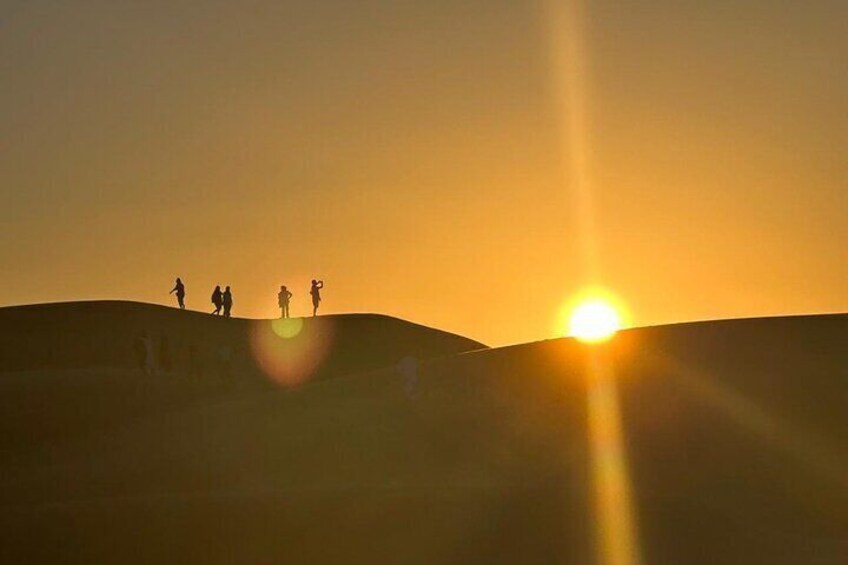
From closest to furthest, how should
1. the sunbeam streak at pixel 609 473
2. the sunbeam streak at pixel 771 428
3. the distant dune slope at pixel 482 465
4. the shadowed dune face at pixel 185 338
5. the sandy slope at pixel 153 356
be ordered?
the distant dune slope at pixel 482 465, the sunbeam streak at pixel 609 473, the sunbeam streak at pixel 771 428, the sandy slope at pixel 153 356, the shadowed dune face at pixel 185 338

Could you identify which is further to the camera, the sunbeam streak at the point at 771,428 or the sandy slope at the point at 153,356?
the sandy slope at the point at 153,356

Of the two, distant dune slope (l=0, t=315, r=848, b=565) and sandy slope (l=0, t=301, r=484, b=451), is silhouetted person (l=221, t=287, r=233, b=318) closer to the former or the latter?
sandy slope (l=0, t=301, r=484, b=451)

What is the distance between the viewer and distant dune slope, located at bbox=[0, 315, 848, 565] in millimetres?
21297

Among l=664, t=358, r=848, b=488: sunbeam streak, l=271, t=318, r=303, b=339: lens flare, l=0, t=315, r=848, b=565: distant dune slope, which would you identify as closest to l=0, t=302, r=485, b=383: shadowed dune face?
l=271, t=318, r=303, b=339: lens flare

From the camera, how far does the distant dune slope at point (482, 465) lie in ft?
69.9

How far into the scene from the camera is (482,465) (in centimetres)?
2908

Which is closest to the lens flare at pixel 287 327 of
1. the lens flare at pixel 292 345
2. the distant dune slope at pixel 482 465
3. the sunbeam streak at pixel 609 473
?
the lens flare at pixel 292 345

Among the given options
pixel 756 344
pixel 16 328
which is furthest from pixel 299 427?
pixel 16 328

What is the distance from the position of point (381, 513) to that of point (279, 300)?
89.4 ft

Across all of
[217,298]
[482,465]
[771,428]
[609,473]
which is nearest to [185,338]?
[217,298]

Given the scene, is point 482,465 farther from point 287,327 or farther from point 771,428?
point 287,327

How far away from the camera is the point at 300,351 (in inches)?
2133

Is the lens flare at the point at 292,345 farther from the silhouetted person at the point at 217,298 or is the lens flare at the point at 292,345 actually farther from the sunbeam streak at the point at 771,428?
the sunbeam streak at the point at 771,428

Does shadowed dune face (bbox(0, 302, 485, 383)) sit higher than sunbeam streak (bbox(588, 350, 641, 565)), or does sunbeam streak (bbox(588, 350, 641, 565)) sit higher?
shadowed dune face (bbox(0, 302, 485, 383))
